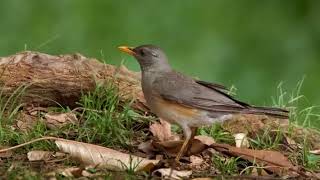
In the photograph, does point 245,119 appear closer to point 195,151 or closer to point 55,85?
point 195,151

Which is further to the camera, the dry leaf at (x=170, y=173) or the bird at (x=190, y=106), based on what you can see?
the bird at (x=190, y=106)

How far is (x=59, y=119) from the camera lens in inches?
347

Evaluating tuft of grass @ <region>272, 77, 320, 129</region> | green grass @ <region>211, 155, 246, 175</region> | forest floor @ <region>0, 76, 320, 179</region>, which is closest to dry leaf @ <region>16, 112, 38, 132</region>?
forest floor @ <region>0, 76, 320, 179</region>

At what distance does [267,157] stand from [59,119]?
1.67 m

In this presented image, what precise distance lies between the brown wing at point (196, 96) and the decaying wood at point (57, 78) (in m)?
0.76

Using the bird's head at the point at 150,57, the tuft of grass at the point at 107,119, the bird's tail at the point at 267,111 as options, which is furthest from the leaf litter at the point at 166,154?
the bird's head at the point at 150,57

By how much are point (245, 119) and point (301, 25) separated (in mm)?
4537

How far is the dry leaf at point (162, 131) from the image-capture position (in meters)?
8.79

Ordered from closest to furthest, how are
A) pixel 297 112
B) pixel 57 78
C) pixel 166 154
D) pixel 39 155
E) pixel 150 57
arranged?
1. pixel 39 155
2. pixel 166 154
3. pixel 150 57
4. pixel 57 78
5. pixel 297 112

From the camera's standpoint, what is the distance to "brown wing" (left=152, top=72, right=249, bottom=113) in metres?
8.38

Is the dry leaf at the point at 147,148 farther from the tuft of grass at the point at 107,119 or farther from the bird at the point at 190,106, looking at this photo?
the bird at the point at 190,106

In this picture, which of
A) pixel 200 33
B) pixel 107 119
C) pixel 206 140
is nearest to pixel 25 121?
pixel 107 119

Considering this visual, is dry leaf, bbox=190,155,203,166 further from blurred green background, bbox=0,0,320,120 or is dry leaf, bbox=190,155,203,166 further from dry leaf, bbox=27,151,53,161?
blurred green background, bbox=0,0,320,120

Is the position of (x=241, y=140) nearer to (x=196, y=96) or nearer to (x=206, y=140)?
(x=206, y=140)
